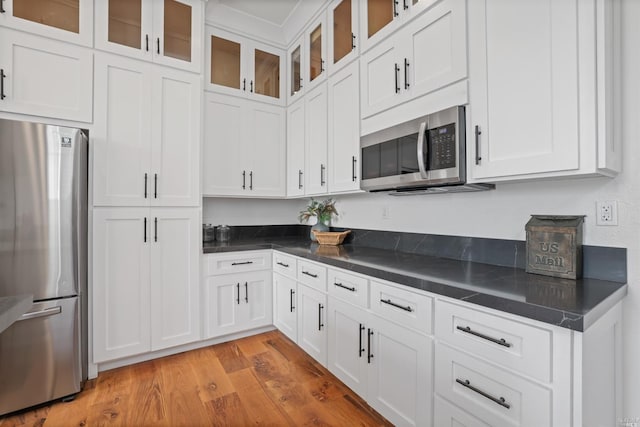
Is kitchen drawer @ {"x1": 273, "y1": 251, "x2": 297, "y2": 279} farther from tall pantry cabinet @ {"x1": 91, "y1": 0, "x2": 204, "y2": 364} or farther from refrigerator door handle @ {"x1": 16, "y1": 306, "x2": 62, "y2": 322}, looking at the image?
refrigerator door handle @ {"x1": 16, "y1": 306, "x2": 62, "y2": 322}

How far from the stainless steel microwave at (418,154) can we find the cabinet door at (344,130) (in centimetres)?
13

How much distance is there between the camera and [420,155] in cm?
162

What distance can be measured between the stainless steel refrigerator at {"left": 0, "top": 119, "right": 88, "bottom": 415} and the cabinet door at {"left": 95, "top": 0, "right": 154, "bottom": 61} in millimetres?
760

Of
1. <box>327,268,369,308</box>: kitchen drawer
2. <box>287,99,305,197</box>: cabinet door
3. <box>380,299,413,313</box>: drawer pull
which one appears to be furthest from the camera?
<box>287,99,305,197</box>: cabinet door

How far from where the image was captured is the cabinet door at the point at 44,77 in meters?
1.87

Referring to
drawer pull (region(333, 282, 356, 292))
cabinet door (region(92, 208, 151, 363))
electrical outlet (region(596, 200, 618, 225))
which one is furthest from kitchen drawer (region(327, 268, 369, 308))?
cabinet door (region(92, 208, 151, 363))

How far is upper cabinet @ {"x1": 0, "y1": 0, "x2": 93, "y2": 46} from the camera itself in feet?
6.15

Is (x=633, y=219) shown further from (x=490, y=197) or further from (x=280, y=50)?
(x=280, y=50)

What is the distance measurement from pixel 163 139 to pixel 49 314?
1.37 meters

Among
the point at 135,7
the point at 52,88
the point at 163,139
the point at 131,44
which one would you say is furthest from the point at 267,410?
the point at 135,7

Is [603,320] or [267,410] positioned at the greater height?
[603,320]

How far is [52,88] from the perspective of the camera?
1985 mm

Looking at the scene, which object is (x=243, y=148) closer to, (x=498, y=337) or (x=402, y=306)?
(x=402, y=306)

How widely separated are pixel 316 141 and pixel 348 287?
1392 millimetres
